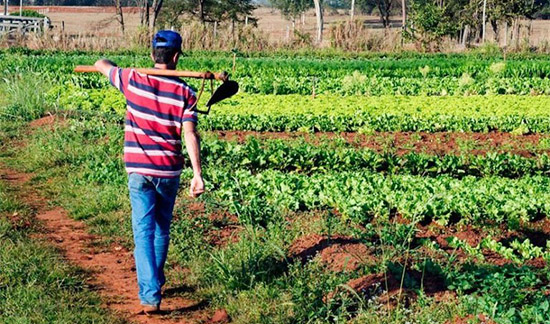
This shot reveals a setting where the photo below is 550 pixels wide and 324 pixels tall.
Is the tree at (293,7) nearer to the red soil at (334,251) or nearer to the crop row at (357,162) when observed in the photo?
the crop row at (357,162)

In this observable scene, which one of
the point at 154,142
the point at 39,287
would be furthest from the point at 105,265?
the point at 154,142

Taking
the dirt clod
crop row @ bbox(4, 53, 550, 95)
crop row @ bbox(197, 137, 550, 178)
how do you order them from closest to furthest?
the dirt clod → crop row @ bbox(197, 137, 550, 178) → crop row @ bbox(4, 53, 550, 95)

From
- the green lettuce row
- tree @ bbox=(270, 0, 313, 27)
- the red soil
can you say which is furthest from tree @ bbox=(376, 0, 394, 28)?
the red soil

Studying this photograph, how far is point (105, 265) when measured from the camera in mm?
8141

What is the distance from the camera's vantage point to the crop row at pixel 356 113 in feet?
53.7

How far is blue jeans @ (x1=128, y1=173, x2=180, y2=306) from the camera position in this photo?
6.70 m

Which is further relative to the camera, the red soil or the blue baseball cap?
the red soil

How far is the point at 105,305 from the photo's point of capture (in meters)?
7.08

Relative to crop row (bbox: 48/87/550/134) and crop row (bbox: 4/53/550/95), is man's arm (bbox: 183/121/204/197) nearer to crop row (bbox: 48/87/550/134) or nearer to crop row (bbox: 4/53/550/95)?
crop row (bbox: 48/87/550/134)

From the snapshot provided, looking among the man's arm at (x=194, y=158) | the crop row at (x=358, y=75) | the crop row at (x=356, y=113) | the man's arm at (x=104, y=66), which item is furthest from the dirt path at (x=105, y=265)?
the crop row at (x=358, y=75)

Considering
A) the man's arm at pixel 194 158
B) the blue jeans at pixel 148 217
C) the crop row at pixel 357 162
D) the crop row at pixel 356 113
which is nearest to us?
the man's arm at pixel 194 158

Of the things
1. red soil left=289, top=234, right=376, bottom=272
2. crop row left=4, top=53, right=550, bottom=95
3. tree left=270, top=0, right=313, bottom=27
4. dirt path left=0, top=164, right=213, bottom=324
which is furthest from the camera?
tree left=270, top=0, right=313, bottom=27

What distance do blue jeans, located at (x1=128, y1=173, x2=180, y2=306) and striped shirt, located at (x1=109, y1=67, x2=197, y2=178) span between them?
0.08 m

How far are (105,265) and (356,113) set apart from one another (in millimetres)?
9407
